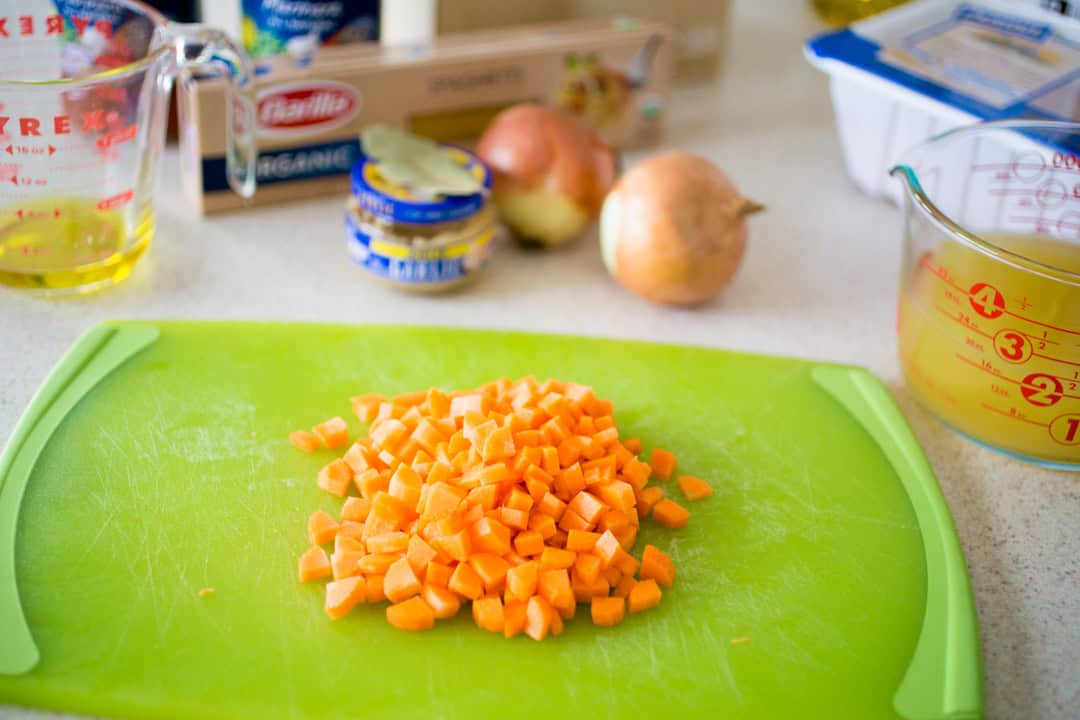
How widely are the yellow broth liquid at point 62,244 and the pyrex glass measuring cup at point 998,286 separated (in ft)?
3.00

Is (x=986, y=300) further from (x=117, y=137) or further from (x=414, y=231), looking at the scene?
(x=117, y=137)

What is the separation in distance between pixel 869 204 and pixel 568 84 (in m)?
0.51

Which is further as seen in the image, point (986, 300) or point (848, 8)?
point (848, 8)

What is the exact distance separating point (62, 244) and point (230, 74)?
283 millimetres

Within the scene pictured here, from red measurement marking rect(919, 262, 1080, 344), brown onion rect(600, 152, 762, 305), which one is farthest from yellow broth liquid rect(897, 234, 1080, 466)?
brown onion rect(600, 152, 762, 305)

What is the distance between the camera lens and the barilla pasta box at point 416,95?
4.70 feet

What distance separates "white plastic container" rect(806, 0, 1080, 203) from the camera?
1.40 metres

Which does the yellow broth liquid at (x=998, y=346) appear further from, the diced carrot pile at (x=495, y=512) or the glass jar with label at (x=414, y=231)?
the glass jar with label at (x=414, y=231)

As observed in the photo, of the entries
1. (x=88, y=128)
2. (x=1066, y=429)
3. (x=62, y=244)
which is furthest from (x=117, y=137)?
(x=1066, y=429)

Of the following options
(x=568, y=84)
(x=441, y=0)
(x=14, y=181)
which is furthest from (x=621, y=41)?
(x=14, y=181)

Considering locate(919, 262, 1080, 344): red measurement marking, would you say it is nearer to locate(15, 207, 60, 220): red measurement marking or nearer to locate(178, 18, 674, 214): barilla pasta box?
locate(178, 18, 674, 214): barilla pasta box

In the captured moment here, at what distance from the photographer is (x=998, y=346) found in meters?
1.11

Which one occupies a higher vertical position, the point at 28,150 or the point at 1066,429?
the point at 28,150

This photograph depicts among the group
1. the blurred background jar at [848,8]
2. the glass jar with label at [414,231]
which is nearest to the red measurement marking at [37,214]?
the glass jar with label at [414,231]
